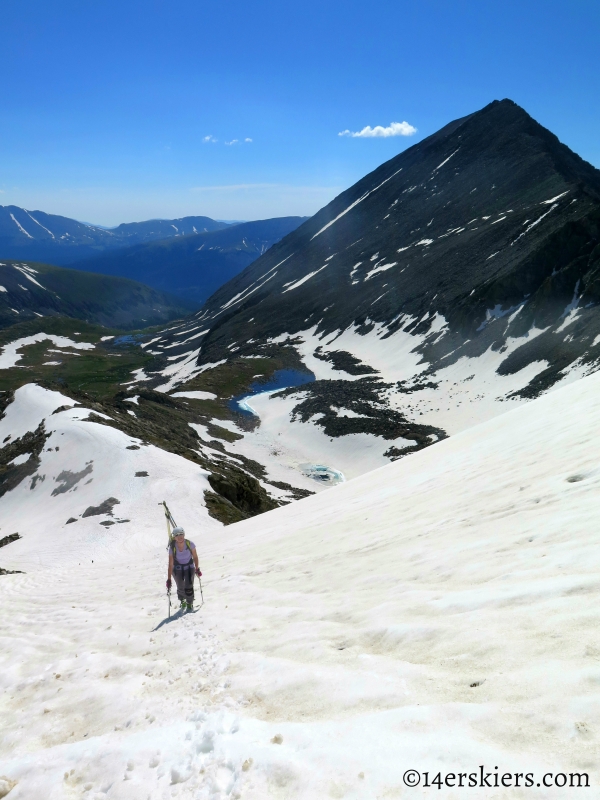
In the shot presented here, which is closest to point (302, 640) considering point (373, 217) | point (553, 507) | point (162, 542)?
point (553, 507)

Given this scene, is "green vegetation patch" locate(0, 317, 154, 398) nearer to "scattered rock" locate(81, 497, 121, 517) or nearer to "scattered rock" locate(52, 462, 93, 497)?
"scattered rock" locate(52, 462, 93, 497)

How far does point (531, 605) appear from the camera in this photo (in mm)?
5406

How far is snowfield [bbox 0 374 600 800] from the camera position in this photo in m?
4.03

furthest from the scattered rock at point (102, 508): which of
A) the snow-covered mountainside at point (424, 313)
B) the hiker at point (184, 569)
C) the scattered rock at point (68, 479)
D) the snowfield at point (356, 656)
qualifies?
the snow-covered mountainside at point (424, 313)

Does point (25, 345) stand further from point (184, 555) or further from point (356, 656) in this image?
point (356, 656)

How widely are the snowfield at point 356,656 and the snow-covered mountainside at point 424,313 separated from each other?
3969cm

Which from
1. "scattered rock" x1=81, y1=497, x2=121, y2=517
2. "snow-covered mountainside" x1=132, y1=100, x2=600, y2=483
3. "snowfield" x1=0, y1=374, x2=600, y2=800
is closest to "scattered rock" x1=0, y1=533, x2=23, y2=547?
"scattered rock" x1=81, y1=497, x2=121, y2=517

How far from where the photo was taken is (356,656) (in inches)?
233

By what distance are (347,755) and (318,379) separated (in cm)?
8191

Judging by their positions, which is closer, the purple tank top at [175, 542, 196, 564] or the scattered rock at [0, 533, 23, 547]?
the purple tank top at [175, 542, 196, 564]

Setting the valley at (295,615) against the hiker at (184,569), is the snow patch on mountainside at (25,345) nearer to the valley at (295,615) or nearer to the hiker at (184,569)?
the valley at (295,615)

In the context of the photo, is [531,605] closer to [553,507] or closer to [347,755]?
[347,755]

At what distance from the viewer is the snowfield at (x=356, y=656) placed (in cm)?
403

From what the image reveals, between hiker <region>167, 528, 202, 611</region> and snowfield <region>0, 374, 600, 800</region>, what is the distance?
0.45m
